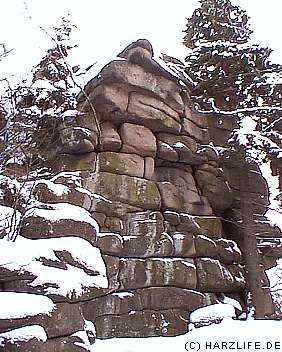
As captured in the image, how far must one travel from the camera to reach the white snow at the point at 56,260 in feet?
15.9

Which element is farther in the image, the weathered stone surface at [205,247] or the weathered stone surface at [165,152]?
the weathered stone surface at [165,152]

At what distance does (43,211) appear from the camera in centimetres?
574

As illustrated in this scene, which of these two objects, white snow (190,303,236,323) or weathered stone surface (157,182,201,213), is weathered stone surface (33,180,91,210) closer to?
weathered stone surface (157,182,201,213)

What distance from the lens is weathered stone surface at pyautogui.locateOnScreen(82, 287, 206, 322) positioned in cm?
953

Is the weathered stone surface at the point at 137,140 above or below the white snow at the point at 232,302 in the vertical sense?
above

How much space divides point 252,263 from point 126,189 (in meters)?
3.59

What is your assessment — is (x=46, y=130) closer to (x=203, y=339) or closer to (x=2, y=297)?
(x=203, y=339)

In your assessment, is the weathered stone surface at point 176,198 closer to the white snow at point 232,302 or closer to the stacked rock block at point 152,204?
the stacked rock block at point 152,204

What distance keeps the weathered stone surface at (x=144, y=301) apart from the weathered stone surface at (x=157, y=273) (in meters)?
0.14

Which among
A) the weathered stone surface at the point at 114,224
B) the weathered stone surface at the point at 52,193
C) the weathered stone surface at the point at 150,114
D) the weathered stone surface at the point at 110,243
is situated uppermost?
the weathered stone surface at the point at 150,114

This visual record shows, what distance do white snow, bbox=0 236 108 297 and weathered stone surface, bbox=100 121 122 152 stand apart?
17.4 ft

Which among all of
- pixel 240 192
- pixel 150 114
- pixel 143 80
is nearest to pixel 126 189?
pixel 150 114

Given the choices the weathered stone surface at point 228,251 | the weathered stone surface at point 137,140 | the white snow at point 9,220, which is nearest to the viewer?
the white snow at point 9,220

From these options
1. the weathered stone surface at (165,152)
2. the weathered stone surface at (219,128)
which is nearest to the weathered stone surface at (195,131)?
the weathered stone surface at (219,128)
